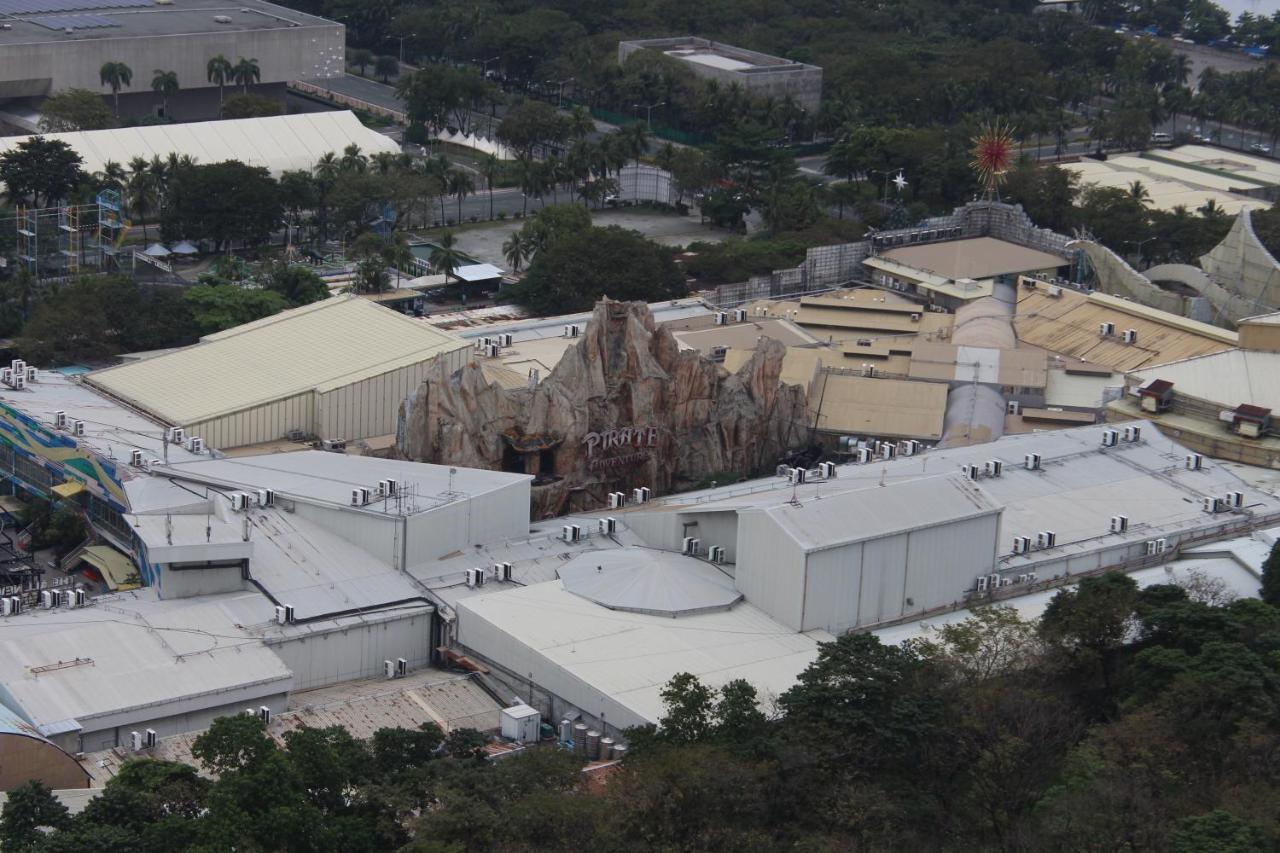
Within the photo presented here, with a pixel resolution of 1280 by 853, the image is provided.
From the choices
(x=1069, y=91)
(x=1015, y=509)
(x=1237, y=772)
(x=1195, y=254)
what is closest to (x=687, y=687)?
(x=1237, y=772)

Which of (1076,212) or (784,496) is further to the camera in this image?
(1076,212)

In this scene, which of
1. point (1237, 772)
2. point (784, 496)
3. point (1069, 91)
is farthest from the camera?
point (1069, 91)

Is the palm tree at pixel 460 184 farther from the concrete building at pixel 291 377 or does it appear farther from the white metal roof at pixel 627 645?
the white metal roof at pixel 627 645

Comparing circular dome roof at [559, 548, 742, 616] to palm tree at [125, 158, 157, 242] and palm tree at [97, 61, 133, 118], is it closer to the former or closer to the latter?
palm tree at [125, 158, 157, 242]

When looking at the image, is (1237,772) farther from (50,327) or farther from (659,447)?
(50,327)

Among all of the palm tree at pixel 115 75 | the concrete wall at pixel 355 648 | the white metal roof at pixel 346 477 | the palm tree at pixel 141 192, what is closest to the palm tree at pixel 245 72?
the palm tree at pixel 115 75

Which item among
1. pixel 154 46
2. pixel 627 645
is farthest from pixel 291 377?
pixel 154 46

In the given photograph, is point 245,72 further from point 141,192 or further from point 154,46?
point 141,192
